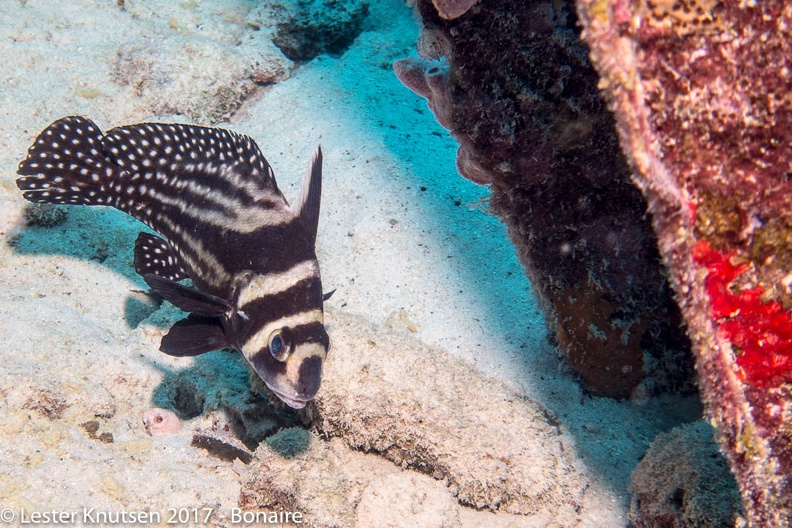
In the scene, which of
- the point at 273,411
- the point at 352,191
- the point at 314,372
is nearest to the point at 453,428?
the point at 314,372

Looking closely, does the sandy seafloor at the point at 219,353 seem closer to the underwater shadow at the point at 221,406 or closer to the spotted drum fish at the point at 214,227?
the underwater shadow at the point at 221,406

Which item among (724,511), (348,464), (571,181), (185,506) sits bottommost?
(185,506)

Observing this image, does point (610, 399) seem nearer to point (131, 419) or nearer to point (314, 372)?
point (314, 372)

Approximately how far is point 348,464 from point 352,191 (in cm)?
322

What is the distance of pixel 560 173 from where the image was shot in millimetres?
3410

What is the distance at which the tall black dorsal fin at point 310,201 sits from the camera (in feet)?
11.1

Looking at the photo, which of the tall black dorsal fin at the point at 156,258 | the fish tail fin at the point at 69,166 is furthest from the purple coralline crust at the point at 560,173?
the fish tail fin at the point at 69,166

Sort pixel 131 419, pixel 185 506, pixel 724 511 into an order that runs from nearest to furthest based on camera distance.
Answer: pixel 724 511 < pixel 185 506 < pixel 131 419

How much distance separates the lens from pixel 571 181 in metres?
3.44

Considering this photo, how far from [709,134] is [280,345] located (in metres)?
2.50

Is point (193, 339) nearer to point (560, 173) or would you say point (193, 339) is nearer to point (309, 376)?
point (309, 376)

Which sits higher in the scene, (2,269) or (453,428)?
(453,428)

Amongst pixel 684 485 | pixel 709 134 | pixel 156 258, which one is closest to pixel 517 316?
pixel 684 485

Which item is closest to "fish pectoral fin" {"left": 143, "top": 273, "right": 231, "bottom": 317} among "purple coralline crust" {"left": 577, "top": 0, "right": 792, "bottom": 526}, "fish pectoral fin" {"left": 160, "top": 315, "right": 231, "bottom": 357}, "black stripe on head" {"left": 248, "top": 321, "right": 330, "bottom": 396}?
"fish pectoral fin" {"left": 160, "top": 315, "right": 231, "bottom": 357}
